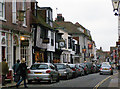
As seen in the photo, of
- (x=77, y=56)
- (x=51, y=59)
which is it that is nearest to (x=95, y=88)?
(x=51, y=59)

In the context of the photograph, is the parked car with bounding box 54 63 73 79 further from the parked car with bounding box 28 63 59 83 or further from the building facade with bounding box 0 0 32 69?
the parked car with bounding box 28 63 59 83

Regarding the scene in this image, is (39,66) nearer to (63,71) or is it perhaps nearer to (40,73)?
(40,73)

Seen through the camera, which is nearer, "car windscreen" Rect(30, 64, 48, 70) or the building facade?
"car windscreen" Rect(30, 64, 48, 70)

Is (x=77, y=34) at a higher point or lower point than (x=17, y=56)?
higher

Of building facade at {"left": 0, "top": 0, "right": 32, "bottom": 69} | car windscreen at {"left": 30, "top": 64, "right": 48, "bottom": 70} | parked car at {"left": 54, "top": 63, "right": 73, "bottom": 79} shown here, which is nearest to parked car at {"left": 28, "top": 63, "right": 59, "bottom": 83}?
car windscreen at {"left": 30, "top": 64, "right": 48, "bottom": 70}

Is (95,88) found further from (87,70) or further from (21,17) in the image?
(87,70)

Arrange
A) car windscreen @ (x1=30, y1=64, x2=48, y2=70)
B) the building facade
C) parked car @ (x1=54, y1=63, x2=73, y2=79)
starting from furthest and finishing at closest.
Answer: parked car @ (x1=54, y1=63, x2=73, y2=79)
the building facade
car windscreen @ (x1=30, y1=64, x2=48, y2=70)

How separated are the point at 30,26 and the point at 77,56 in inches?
1728

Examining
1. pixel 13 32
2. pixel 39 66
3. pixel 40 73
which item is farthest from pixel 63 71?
pixel 40 73

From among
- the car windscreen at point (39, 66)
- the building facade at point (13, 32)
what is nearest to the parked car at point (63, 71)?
the building facade at point (13, 32)

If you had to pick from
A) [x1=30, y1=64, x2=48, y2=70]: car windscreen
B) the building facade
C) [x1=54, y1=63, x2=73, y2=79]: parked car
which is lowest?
[x1=54, y1=63, x2=73, y2=79]: parked car

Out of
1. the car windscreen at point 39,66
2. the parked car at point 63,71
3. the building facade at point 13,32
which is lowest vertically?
the parked car at point 63,71

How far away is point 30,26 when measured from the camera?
3325cm

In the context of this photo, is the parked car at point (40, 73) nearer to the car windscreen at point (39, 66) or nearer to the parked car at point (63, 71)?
the car windscreen at point (39, 66)
